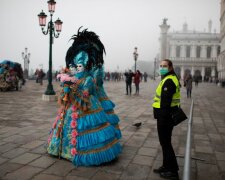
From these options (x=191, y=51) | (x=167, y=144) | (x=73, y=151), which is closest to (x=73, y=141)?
(x=73, y=151)

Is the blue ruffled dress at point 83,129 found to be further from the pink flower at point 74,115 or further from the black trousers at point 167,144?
the black trousers at point 167,144

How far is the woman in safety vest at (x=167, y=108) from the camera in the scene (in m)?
3.04

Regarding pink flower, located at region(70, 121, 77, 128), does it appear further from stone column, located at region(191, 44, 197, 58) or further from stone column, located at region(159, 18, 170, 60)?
stone column, located at region(191, 44, 197, 58)

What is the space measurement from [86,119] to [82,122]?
0.07m

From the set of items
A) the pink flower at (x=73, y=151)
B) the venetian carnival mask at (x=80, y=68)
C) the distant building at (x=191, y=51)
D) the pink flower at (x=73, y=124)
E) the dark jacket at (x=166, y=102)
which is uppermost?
the distant building at (x=191, y=51)

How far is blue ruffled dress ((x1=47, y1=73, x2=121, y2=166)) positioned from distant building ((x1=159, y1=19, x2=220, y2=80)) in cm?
6395

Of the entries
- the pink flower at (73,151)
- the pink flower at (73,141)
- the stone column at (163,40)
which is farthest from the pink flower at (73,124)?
the stone column at (163,40)

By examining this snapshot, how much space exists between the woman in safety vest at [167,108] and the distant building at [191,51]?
6412cm

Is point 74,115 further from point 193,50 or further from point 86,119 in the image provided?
point 193,50

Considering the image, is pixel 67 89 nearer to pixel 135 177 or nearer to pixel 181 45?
pixel 135 177

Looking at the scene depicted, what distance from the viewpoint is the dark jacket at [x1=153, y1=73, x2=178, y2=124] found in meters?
3.02

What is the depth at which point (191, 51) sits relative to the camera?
67000 millimetres

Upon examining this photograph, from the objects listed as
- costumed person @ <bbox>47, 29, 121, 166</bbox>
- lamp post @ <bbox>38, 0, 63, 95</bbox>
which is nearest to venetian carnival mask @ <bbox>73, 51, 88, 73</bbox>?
costumed person @ <bbox>47, 29, 121, 166</bbox>

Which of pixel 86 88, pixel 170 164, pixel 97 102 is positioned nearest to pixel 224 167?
pixel 170 164
